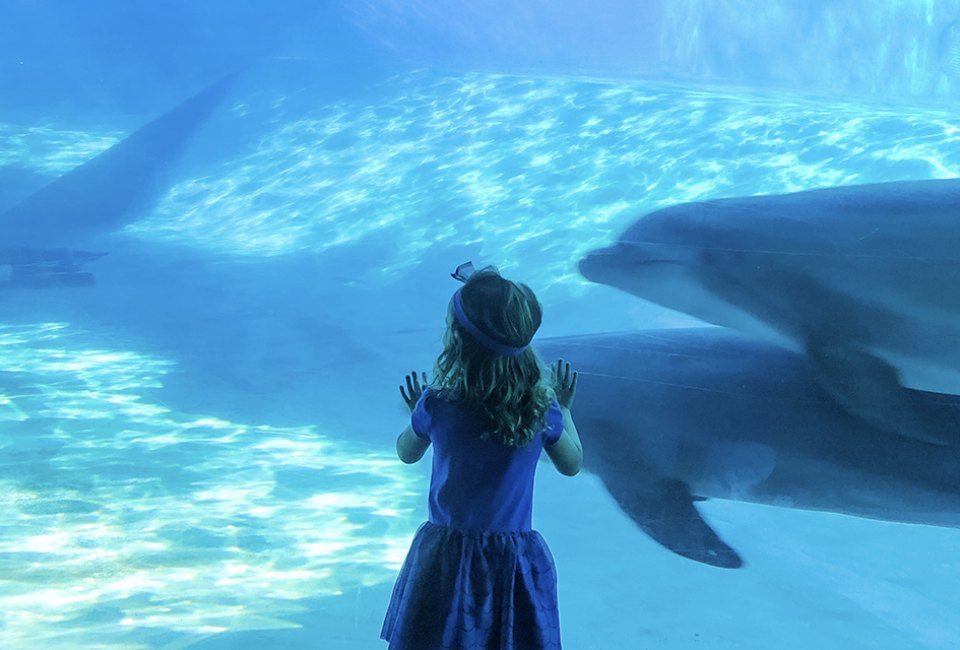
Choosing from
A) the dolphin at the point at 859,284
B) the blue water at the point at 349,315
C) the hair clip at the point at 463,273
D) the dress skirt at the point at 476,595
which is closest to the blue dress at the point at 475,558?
the dress skirt at the point at 476,595

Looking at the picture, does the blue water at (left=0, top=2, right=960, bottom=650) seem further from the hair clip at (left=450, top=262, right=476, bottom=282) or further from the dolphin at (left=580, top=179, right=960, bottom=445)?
the hair clip at (left=450, top=262, right=476, bottom=282)

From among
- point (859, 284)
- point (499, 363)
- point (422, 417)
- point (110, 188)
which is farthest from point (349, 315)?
point (499, 363)

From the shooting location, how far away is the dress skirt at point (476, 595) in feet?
5.04

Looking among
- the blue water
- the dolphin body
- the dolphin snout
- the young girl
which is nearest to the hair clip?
the young girl

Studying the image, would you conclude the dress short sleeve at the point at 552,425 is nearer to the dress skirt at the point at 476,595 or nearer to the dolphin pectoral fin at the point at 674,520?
the dress skirt at the point at 476,595

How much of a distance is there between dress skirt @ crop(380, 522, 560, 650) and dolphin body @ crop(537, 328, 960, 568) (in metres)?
1.70

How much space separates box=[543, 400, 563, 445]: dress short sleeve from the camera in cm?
160

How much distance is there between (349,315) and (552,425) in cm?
415

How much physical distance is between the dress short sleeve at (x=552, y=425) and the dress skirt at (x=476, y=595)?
0.19 m

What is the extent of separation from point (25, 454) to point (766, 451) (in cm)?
341

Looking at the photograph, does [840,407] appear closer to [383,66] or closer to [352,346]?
[352,346]

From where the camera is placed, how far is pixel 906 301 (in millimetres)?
3014

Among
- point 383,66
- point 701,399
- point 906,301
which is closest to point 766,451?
point 701,399

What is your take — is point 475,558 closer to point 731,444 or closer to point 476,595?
point 476,595
